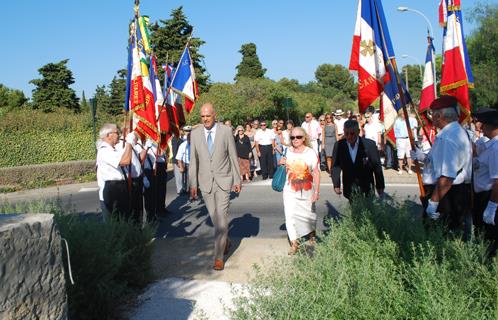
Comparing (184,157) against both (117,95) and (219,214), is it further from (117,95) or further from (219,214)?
(117,95)

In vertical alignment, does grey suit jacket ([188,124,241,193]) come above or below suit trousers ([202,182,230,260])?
above

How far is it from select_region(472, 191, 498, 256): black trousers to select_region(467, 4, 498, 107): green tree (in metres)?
40.9

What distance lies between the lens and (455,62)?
6.73 m

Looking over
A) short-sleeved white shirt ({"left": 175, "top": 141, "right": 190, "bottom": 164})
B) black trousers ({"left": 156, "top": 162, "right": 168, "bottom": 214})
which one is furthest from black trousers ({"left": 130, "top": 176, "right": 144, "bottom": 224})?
short-sleeved white shirt ({"left": 175, "top": 141, "right": 190, "bottom": 164})

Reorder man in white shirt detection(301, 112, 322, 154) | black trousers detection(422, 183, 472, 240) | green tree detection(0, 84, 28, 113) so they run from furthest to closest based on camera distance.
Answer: green tree detection(0, 84, 28, 113), man in white shirt detection(301, 112, 322, 154), black trousers detection(422, 183, 472, 240)

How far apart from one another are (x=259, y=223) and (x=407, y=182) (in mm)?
5885

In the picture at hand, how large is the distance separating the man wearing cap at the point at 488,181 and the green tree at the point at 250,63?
6843cm

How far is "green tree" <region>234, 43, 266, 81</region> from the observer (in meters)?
72.6

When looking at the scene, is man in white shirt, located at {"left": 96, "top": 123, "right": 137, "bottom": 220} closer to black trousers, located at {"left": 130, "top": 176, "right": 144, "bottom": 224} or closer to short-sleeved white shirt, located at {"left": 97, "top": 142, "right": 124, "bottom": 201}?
short-sleeved white shirt, located at {"left": 97, "top": 142, "right": 124, "bottom": 201}

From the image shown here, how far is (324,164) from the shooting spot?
672 inches

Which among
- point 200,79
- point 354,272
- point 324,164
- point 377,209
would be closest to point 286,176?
point 377,209

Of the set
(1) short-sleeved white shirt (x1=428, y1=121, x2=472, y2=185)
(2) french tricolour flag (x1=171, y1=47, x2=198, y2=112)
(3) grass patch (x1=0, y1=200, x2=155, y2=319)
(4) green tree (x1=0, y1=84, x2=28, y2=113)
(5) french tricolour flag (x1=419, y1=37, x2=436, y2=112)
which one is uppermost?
(4) green tree (x1=0, y1=84, x2=28, y2=113)

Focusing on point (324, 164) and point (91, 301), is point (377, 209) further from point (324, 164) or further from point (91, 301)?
point (324, 164)

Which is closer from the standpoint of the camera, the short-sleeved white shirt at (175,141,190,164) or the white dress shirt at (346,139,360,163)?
the white dress shirt at (346,139,360,163)
